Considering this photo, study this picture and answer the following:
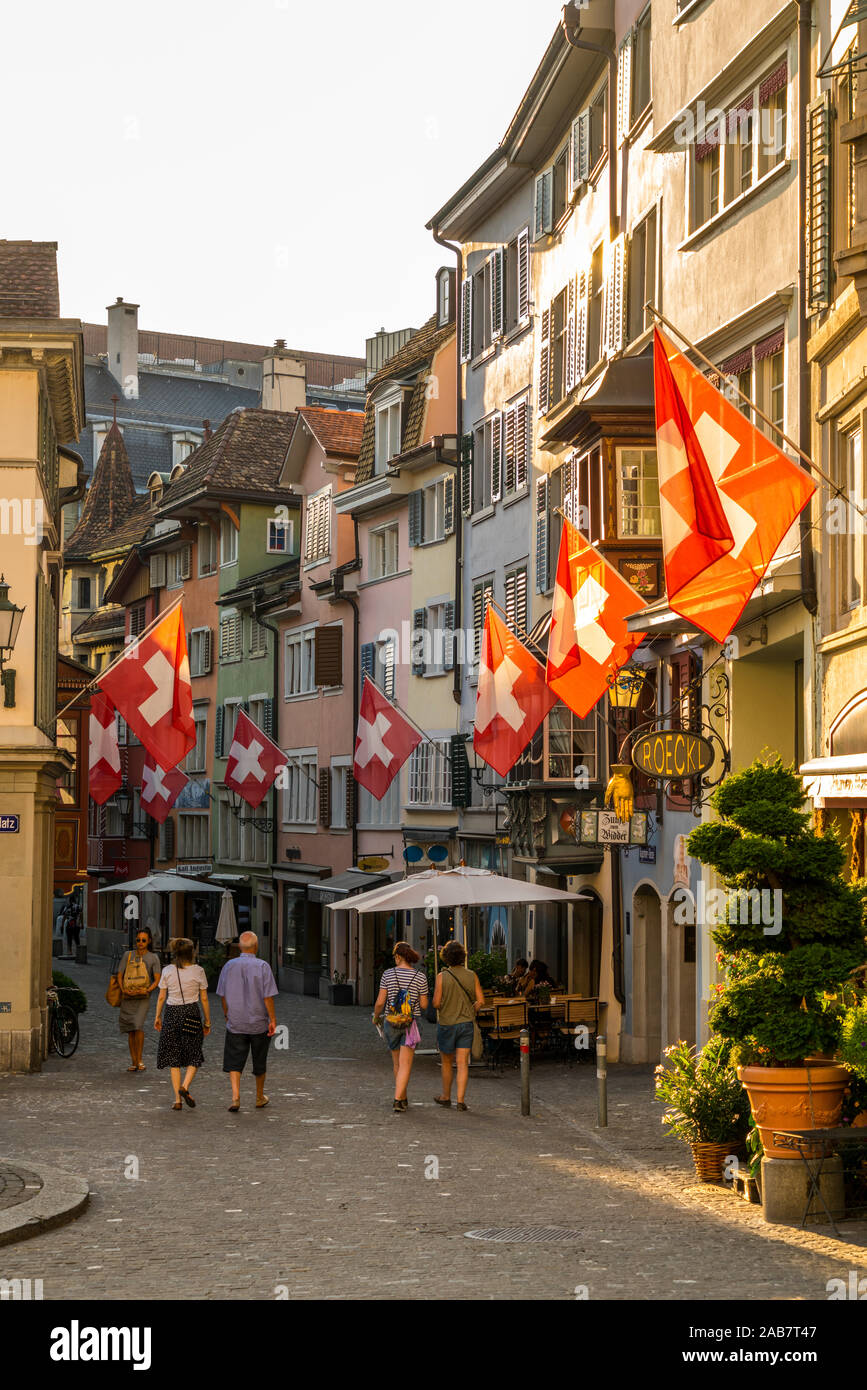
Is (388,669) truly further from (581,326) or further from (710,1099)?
(710,1099)

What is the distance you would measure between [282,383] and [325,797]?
77.5ft

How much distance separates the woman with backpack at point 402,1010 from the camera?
20656mm

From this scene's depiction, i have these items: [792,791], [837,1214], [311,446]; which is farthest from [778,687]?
[311,446]

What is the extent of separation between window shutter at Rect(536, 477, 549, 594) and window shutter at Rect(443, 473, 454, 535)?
22.5 feet

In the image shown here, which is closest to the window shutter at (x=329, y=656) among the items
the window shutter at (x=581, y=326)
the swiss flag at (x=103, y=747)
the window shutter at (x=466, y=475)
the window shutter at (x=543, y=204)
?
the window shutter at (x=466, y=475)

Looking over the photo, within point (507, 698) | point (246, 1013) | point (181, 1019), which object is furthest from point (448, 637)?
point (246, 1013)

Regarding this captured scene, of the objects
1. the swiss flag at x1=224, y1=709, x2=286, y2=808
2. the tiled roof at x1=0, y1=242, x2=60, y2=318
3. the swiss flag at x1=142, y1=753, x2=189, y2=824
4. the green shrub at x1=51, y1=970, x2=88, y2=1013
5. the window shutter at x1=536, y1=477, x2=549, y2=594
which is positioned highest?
the tiled roof at x1=0, y1=242, x2=60, y2=318

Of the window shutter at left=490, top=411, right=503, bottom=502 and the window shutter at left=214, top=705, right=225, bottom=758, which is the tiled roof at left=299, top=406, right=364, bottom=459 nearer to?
the window shutter at left=214, top=705, right=225, bottom=758

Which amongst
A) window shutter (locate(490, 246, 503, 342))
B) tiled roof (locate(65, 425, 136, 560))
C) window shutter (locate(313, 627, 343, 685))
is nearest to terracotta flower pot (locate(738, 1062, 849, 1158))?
window shutter (locate(490, 246, 503, 342))

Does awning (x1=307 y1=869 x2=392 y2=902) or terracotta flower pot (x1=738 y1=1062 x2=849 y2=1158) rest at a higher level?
awning (x1=307 y1=869 x2=392 y2=902)

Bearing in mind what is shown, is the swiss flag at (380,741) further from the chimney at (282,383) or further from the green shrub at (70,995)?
the chimney at (282,383)

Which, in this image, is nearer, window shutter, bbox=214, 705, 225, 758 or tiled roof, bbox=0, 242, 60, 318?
tiled roof, bbox=0, 242, 60, 318

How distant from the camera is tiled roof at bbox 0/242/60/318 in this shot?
26.6m

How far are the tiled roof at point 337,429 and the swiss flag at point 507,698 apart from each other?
2194 centimetres
